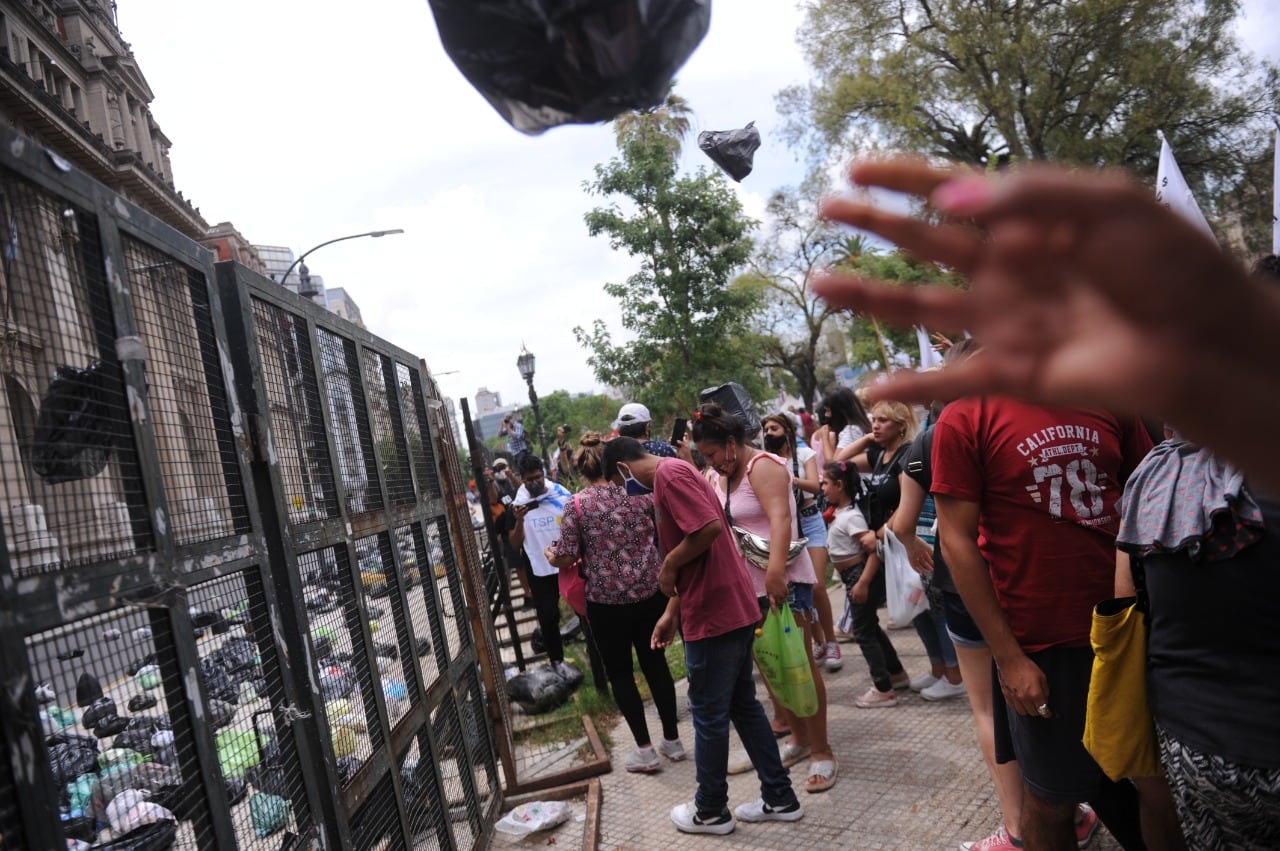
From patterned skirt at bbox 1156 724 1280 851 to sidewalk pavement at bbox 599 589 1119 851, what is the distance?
1523mm

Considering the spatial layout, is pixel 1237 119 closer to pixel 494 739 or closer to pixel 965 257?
pixel 494 739

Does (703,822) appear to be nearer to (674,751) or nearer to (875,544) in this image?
(674,751)

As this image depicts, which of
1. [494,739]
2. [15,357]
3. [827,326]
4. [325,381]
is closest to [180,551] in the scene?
[15,357]

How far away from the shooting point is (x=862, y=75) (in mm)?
22562

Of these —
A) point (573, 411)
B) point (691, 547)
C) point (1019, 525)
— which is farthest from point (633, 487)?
point (573, 411)

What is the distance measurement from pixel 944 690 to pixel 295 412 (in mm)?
4147

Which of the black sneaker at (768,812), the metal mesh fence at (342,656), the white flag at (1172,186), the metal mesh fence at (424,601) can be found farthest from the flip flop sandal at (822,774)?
the white flag at (1172,186)

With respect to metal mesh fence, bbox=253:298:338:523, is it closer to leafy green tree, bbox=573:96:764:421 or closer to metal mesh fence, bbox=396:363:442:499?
metal mesh fence, bbox=396:363:442:499

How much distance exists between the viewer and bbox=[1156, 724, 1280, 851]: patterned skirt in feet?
6.26

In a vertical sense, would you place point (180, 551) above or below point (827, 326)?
below

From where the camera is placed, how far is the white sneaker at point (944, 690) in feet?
17.0

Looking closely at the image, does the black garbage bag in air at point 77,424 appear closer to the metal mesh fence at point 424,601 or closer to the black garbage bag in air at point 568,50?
the black garbage bag in air at point 568,50

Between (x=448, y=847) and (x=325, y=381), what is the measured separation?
7.07ft

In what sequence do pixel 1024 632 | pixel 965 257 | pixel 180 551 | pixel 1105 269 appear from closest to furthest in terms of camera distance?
pixel 1105 269
pixel 965 257
pixel 180 551
pixel 1024 632
